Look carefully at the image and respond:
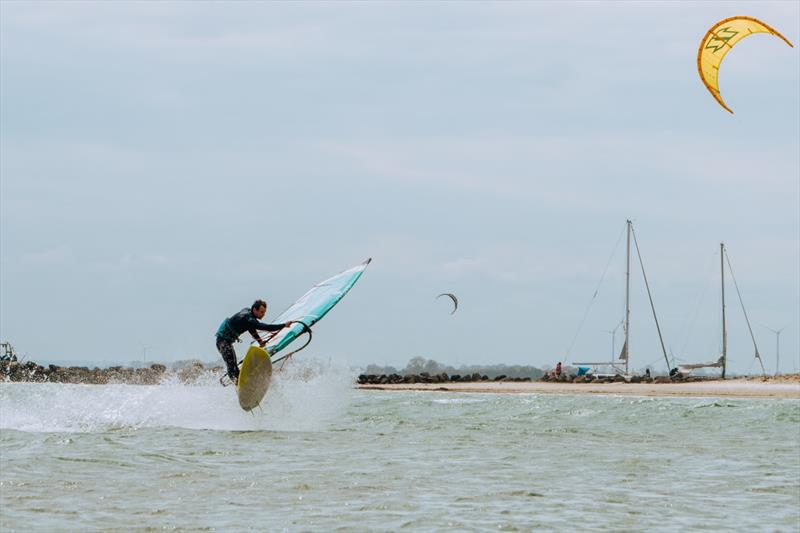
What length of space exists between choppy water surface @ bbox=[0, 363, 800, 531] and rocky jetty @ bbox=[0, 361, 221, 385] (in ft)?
114

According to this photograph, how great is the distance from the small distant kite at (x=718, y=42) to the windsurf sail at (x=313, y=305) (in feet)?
26.9

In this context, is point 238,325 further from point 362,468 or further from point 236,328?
point 362,468

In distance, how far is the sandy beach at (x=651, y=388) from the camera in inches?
1325

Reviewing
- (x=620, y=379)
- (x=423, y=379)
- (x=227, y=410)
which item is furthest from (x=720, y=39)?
(x=423, y=379)

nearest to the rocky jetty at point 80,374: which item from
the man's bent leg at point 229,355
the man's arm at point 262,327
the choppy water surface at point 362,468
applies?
the choppy water surface at point 362,468

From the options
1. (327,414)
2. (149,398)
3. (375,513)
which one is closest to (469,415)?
(327,414)

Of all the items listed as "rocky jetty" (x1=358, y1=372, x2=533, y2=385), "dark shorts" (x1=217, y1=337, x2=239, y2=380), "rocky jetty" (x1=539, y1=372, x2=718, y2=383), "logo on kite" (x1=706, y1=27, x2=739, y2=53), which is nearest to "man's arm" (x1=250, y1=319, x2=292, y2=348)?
"dark shorts" (x1=217, y1=337, x2=239, y2=380)

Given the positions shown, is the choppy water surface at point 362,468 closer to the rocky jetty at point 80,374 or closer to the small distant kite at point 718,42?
the small distant kite at point 718,42

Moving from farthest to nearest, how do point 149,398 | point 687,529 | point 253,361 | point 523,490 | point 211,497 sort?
point 149,398
point 253,361
point 523,490
point 211,497
point 687,529

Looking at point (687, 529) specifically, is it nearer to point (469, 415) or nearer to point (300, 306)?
point (300, 306)

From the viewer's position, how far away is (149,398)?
68.9 feet

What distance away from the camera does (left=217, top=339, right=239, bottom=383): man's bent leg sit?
15.6 meters

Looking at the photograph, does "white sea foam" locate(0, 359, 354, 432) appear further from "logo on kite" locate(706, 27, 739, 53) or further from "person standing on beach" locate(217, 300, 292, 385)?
"logo on kite" locate(706, 27, 739, 53)

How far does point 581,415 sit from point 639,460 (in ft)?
30.6
